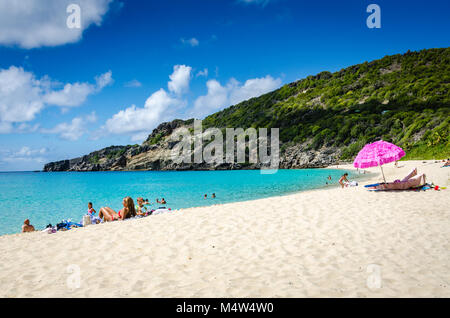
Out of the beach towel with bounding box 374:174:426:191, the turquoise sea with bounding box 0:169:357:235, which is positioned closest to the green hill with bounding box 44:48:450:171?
the turquoise sea with bounding box 0:169:357:235

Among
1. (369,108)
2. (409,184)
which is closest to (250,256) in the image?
(409,184)

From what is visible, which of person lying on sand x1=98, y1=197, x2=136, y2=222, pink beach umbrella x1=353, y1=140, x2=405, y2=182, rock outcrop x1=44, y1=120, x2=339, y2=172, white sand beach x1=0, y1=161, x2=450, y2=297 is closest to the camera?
white sand beach x1=0, y1=161, x2=450, y2=297

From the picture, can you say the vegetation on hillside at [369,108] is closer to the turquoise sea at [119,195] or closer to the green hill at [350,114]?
the green hill at [350,114]

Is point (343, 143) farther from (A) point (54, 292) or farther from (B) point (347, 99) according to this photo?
(A) point (54, 292)

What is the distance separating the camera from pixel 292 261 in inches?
204

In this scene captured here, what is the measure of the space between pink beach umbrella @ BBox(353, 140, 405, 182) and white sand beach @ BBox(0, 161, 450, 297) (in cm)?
317

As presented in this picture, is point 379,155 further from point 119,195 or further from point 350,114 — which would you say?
point 350,114

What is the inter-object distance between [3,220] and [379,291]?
21.2m

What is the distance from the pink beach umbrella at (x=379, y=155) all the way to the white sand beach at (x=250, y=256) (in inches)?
125

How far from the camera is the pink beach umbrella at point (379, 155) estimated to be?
39.9 ft

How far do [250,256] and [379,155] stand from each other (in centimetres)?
1008

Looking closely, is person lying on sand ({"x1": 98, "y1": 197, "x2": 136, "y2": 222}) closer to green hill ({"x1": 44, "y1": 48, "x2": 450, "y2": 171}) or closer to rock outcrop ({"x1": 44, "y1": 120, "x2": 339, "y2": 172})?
green hill ({"x1": 44, "y1": 48, "x2": 450, "y2": 171})

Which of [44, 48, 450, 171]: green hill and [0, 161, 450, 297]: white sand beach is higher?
[44, 48, 450, 171]: green hill

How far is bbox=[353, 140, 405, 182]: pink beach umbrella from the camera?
1216 centimetres
